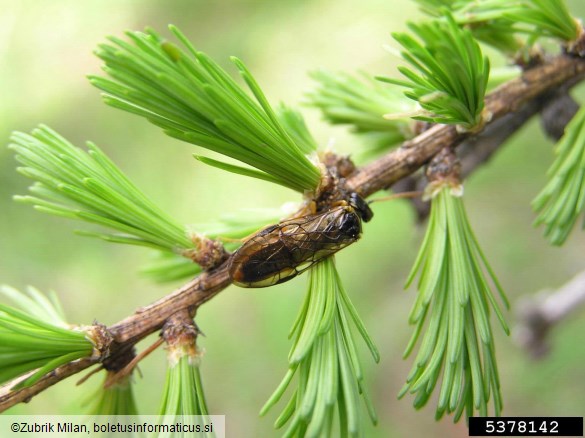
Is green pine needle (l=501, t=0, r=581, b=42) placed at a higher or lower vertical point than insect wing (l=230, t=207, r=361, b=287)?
higher

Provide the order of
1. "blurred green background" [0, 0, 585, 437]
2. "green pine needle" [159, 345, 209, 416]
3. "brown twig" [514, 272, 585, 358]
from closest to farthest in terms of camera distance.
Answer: "green pine needle" [159, 345, 209, 416] < "brown twig" [514, 272, 585, 358] < "blurred green background" [0, 0, 585, 437]

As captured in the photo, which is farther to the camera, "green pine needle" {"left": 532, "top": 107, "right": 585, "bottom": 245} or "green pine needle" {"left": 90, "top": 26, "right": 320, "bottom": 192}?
"green pine needle" {"left": 532, "top": 107, "right": 585, "bottom": 245}

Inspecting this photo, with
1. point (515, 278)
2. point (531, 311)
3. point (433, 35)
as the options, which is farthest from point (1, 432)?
point (515, 278)

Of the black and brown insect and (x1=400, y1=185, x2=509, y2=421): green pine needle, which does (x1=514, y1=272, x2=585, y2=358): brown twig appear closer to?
(x1=400, y1=185, x2=509, y2=421): green pine needle

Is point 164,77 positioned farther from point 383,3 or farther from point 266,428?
point 383,3

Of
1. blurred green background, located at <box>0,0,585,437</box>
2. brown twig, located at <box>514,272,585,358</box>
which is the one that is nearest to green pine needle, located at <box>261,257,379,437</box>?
brown twig, located at <box>514,272,585,358</box>

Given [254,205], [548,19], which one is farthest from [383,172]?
[254,205]

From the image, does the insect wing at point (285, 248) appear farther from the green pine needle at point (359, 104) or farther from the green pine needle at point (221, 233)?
the green pine needle at point (359, 104)
